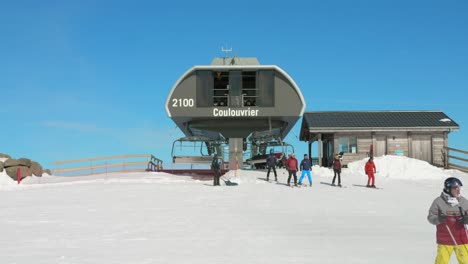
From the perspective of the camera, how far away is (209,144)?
33.8m

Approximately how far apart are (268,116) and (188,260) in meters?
19.0

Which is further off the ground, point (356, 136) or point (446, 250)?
point (356, 136)

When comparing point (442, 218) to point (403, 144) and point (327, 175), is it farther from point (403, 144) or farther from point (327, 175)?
point (403, 144)

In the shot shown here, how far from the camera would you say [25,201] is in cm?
1438

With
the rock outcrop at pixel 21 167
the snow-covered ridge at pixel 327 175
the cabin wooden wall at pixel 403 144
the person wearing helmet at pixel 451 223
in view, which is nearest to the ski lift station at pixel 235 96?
the snow-covered ridge at pixel 327 175

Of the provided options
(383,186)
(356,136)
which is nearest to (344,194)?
(383,186)

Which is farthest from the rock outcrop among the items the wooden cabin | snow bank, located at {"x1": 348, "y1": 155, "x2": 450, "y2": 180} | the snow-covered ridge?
snow bank, located at {"x1": 348, "y1": 155, "x2": 450, "y2": 180}

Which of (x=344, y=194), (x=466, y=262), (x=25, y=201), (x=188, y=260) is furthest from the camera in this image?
(x=344, y=194)

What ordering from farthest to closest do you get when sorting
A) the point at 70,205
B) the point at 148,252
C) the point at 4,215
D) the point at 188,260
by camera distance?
the point at 70,205 < the point at 4,215 < the point at 148,252 < the point at 188,260

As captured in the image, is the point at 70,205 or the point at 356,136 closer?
the point at 70,205

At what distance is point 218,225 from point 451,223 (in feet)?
17.8

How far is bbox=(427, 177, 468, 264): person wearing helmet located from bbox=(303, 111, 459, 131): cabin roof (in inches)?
972

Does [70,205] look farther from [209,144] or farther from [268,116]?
[209,144]

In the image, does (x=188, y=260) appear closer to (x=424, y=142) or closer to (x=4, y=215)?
(x=4, y=215)
